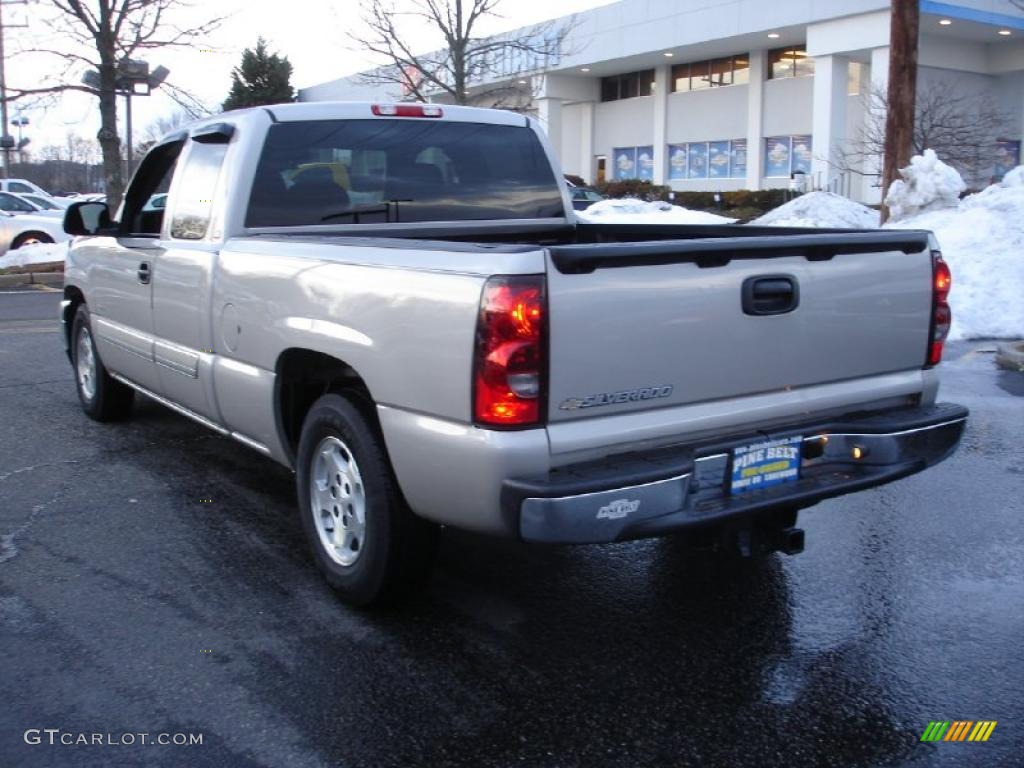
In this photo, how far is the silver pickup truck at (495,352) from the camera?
335cm

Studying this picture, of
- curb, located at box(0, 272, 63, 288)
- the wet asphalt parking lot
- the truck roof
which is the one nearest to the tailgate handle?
the wet asphalt parking lot

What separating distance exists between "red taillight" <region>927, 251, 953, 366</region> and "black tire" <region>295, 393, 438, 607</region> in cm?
221

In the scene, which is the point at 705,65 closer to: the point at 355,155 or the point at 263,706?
the point at 355,155

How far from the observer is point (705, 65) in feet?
130

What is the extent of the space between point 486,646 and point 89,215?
14.3 ft

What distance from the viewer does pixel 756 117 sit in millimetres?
36938

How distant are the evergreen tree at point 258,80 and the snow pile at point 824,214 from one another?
34.9 metres

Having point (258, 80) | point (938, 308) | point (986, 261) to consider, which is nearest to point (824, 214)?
point (986, 261)

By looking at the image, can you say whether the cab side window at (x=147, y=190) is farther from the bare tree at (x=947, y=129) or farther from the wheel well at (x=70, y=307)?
the bare tree at (x=947, y=129)

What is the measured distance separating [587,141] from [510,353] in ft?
144

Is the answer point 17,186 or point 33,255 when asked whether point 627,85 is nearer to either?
point 17,186

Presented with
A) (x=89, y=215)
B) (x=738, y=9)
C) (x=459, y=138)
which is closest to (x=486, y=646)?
(x=459, y=138)

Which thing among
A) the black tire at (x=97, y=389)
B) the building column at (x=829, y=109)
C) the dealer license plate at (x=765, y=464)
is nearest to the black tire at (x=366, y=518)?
the dealer license plate at (x=765, y=464)

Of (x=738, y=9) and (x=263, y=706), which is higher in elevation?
(x=738, y=9)
